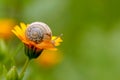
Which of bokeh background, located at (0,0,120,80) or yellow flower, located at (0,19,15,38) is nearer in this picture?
yellow flower, located at (0,19,15,38)

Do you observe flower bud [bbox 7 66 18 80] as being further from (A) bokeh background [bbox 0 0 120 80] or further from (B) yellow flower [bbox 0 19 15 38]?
(A) bokeh background [bbox 0 0 120 80]

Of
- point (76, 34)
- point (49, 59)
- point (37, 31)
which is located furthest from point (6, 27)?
point (37, 31)

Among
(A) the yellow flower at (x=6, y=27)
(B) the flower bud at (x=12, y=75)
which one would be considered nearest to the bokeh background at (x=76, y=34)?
(A) the yellow flower at (x=6, y=27)

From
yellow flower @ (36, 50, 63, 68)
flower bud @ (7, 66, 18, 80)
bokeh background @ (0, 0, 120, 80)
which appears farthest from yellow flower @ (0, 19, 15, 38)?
flower bud @ (7, 66, 18, 80)

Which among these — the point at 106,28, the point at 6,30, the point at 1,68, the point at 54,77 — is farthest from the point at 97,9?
the point at 1,68

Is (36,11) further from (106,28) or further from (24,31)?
(24,31)

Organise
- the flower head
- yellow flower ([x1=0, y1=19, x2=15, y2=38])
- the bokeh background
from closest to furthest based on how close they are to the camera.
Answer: the flower head, yellow flower ([x1=0, y1=19, x2=15, y2=38]), the bokeh background

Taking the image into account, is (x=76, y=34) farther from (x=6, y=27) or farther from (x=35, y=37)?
(x=35, y=37)

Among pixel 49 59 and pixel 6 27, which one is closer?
pixel 6 27

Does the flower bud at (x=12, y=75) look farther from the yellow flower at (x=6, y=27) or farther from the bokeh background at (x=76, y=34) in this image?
the bokeh background at (x=76, y=34)
